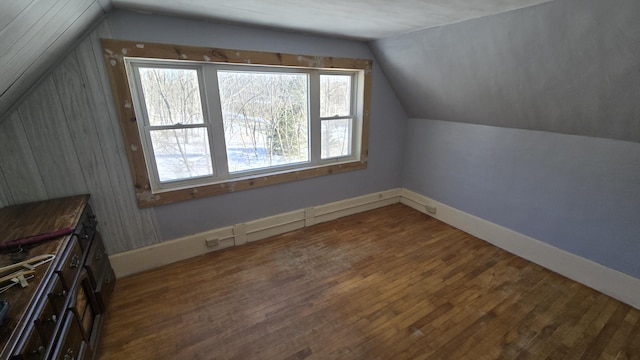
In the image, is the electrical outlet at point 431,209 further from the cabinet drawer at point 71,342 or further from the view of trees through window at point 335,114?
the cabinet drawer at point 71,342

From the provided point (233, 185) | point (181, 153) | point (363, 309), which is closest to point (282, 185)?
point (233, 185)

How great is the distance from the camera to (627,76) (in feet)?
5.44

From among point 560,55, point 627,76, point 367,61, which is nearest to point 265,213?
point 367,61

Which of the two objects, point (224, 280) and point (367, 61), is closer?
point (224, 280)

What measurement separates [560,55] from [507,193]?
1403mm

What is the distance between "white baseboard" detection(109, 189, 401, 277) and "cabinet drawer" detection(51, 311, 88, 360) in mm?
1039

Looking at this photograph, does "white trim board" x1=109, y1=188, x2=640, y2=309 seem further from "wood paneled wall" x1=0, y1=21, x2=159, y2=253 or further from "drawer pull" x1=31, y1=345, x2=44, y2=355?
"drawer pull" x1=31, y1=345, x2=44, y2=355

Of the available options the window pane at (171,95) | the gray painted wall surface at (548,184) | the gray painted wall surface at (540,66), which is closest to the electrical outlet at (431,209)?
the gray painted wall surface at (548,184)

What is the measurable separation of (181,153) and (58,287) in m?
1.46

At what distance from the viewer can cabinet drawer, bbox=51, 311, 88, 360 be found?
1.18m

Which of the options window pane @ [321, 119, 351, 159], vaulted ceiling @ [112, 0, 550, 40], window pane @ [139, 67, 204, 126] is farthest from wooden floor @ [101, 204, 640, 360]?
vaulted ceiling @ [112, 0, 550, 40]

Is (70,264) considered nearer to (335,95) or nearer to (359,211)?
(335,95)

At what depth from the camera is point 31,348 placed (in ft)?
3.14

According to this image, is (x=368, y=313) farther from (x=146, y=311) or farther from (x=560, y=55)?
(x=560, y=55)
